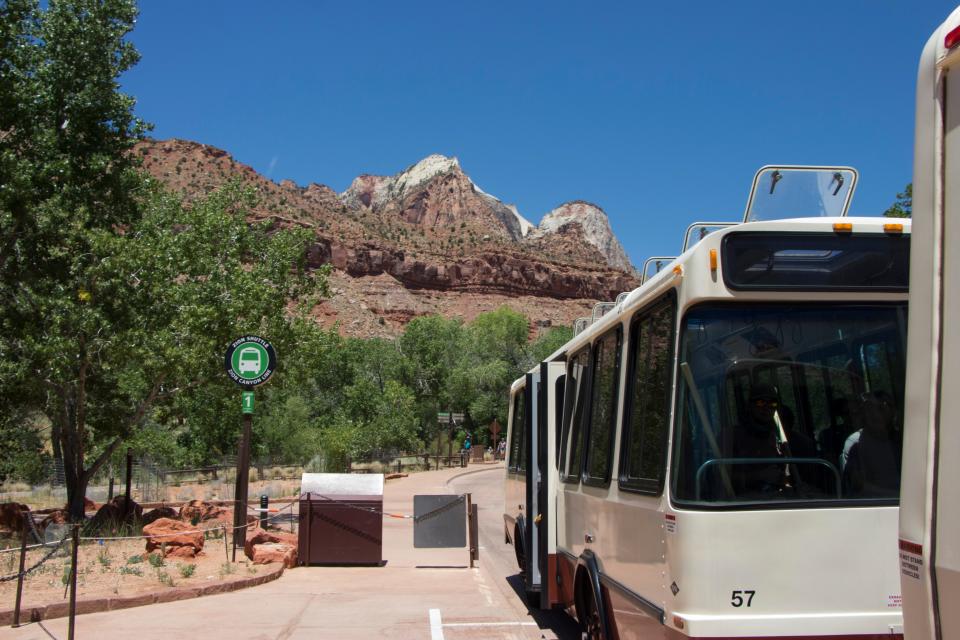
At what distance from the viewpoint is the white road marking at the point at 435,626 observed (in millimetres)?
8797

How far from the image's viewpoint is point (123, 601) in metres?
9.79

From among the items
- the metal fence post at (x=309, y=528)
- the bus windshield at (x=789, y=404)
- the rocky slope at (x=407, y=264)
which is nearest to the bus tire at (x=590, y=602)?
the bus windshield at (x=789, y=404)

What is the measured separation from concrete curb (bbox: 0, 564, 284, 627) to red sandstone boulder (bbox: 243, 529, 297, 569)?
0.90 m

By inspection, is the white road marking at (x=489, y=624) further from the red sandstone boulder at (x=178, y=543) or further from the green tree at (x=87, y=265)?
the green tree at (x=87, y=265)

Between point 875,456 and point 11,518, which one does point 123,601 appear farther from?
point 875,456

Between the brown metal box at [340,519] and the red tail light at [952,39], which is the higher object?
the red tail light at [952,39]

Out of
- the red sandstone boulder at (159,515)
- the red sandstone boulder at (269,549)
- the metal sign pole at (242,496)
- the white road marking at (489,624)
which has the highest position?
the metal sign pole at (242,496)

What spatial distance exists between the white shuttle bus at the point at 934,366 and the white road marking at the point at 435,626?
6.68 m

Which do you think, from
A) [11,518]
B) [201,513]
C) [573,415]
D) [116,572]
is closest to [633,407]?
[573,415]

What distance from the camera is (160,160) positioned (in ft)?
391

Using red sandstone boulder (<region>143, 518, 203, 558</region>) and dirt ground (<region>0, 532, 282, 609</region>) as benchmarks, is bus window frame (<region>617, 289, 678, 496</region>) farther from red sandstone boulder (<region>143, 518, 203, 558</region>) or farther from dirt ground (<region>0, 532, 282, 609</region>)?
red sandstone boulder (<region>143, 518, 203, 558</region>)

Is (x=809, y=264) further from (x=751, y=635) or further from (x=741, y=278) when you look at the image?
(x=751, y=635)

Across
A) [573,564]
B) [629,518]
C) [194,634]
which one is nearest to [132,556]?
[194,634]

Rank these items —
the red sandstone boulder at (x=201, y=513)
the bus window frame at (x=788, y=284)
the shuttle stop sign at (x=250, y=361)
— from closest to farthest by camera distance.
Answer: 1. the bus window frame at (x=788, y=284)
2. the shuttle stop sign at (x=250, y=361)
3. the red sandstone boulder at (x=201, y=513)
